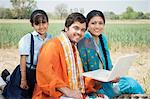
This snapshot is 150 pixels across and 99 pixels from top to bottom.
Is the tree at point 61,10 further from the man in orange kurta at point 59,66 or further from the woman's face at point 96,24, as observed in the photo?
the man in orange kurta at point 59,66

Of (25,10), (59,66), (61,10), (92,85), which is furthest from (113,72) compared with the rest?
(25,10)

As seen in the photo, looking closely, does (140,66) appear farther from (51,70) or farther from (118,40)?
(51,70)

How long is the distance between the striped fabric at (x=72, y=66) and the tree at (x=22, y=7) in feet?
1.69

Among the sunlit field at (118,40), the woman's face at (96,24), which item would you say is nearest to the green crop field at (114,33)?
the sunlit field at (118,40)

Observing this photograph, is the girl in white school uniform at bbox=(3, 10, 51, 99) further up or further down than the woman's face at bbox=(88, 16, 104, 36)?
further down

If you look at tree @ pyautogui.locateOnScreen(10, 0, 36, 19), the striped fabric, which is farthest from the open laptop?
tree @ pyautogui.locateOnScreen(10, 0, 36, 19)

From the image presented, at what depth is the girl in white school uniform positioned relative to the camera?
2.38m

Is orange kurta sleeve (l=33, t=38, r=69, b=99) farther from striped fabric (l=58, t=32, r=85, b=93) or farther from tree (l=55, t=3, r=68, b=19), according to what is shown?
tree (l=55, t=3, r=68, b=19)

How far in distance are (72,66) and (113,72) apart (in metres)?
0.30

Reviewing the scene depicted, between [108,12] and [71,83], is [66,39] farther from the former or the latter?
[108,12]

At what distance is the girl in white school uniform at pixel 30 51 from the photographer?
2383 mm

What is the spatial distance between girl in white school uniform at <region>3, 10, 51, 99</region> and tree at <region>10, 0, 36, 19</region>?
215mm

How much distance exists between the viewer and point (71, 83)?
88.6 inches

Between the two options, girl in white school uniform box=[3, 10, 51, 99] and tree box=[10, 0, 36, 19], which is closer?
girl in white school uniform box=[3, 10, 51, 99]
